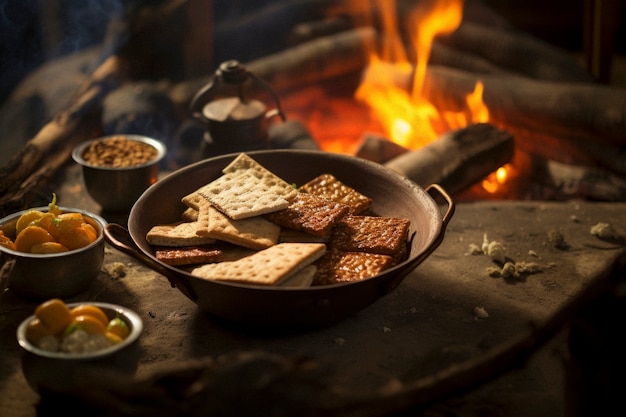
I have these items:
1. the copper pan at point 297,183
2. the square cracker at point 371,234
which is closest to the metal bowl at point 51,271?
the copper pan at point 297,183

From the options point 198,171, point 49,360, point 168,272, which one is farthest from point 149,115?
point 49,360

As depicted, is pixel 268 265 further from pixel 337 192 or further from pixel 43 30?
pixel 43 30

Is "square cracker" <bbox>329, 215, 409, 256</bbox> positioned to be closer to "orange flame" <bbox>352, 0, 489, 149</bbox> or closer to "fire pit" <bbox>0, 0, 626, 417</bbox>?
"fire pit" <bbox>0, 0, 626, 417</bbox>

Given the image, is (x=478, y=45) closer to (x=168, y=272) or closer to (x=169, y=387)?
(x=168, y=272)

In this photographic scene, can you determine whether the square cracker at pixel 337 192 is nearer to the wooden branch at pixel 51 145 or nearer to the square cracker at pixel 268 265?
the square cracker at pixel 268 265

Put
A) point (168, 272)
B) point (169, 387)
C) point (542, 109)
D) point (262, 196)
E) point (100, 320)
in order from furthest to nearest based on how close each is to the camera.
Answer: point (542, 109) → point (262, 196) → point (168, 272) → point (100, 320) → point (169, 387)

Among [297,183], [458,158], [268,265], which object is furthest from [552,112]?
[268,265]


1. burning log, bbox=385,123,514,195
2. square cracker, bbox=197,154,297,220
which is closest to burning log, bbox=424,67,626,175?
burning log, bbox=385,123,514,195
